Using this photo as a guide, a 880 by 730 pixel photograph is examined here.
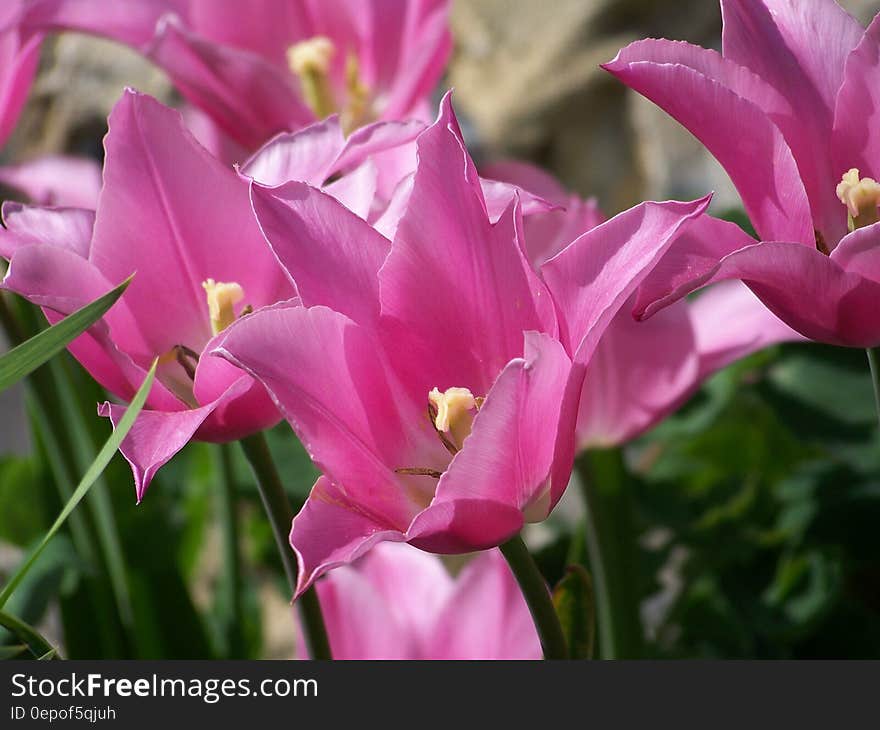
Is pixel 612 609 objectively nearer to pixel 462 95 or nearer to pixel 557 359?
pixel 557 359

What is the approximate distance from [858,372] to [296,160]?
0.47 m

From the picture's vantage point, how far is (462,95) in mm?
2314

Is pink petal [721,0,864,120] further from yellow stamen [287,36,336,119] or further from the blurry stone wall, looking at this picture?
the blurry stone wall

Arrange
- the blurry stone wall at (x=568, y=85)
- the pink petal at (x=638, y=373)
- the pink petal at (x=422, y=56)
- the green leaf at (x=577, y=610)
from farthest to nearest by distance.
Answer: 1. the blurry stone wall at (x=568, y=85)
2. the pink petal at (x=422, y=56)
3. the pink petal at (x=638, y=373)
4. the green leaf at (x=577, y=610)

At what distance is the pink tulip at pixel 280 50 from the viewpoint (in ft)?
1.94

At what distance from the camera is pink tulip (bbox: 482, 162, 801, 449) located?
51 cm

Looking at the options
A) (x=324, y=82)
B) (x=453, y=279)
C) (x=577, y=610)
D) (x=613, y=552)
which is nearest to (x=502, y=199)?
(x=453, y=279)

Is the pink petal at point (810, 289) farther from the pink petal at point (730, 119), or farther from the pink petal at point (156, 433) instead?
the pink petal at point (156, 433)

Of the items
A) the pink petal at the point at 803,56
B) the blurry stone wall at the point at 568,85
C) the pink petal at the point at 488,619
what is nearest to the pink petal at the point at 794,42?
the pink petal at the point at 803,56

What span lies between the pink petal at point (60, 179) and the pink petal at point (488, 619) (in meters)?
0.25

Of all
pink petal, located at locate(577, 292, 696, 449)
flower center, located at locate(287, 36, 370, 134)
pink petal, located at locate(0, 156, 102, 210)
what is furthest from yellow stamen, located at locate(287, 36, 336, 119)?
pink petal, located at locate(577, 292, 696, 449)

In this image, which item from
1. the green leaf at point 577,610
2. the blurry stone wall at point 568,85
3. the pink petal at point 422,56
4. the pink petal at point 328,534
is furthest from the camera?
the blurry stone wall at point 568,85

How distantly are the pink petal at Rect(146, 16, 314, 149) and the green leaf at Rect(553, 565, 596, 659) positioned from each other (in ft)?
0.97

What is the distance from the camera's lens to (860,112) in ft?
1.16
